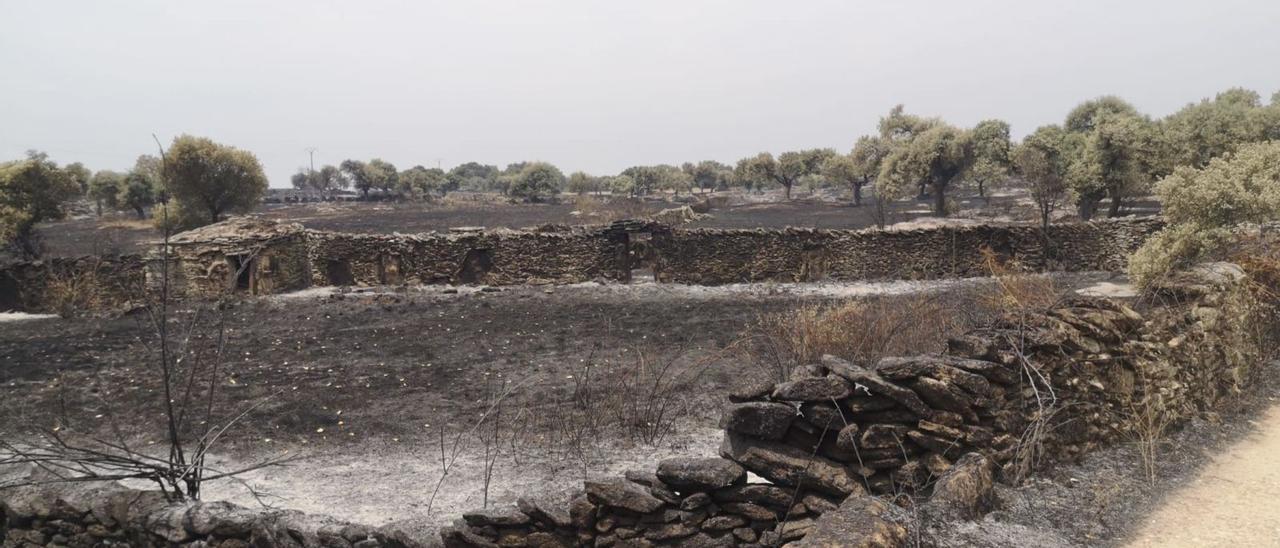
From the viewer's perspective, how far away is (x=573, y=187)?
321 feet

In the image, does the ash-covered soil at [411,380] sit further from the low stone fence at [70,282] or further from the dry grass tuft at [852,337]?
the low stone fence at [70,282]

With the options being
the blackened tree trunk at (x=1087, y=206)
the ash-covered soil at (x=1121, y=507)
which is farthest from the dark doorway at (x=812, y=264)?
the ash-covered soil at (x=1121, y=507)

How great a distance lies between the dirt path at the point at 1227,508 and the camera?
13.9 feet

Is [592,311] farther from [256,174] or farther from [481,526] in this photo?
[256,174]

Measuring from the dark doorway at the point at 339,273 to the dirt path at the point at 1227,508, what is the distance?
73.4ft

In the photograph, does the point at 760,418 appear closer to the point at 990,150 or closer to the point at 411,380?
the point at 411,380

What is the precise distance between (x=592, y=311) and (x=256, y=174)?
994 inches

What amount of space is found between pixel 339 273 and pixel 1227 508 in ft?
75.7

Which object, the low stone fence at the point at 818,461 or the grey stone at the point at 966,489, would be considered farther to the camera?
the low stone fence at the point at 818,461

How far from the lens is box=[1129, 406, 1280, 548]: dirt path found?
423 centimetres

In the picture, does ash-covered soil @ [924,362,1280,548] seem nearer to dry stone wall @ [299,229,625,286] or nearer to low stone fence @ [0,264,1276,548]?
low stone fence @ [0,264,1276,548]

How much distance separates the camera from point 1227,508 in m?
4.70

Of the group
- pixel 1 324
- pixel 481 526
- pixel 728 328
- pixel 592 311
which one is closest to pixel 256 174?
pixel 1 324

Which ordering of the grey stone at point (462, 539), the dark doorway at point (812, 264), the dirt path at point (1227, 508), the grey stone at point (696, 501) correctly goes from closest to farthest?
the dirt path at point (1227, 508) → the grey stone at point (696, 501) → the grey stone at point (462, 539) → the dark doorway at point (812, 264)
